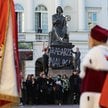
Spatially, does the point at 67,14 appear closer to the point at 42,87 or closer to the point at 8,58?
the point at 42,87

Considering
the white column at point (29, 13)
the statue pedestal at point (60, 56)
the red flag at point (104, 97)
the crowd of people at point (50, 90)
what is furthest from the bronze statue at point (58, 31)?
the white column at point (29, 13)

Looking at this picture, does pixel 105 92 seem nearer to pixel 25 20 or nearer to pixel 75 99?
pixel 75 99

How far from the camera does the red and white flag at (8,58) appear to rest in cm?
747

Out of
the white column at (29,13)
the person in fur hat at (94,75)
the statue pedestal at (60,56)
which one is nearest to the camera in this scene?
the person in fur hat at (94,75)

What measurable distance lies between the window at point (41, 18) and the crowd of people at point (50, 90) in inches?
1237

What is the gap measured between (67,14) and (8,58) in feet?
159

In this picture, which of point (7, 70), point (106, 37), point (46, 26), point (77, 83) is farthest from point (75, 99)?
point (46, 26)

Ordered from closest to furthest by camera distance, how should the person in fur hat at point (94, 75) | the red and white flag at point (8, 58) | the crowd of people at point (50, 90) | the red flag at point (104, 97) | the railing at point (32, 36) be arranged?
the red flag at point (104, 97) → the person in fur hat at point (94, 75) → the red and white flag at point (8, 58) → the crowd of people at point (50, 90) → the railing at point (32, 36)

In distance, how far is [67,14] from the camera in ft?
183

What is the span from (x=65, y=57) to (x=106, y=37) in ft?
61.2

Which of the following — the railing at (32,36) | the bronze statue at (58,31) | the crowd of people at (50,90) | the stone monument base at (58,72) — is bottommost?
the crowd of people at (50,90)

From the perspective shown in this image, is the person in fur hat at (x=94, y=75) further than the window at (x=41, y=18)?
No

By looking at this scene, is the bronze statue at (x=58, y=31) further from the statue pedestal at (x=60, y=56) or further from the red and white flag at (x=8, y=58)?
A: the red and white flag at (x=8, y=58)

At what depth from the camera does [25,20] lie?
54.5 metres
